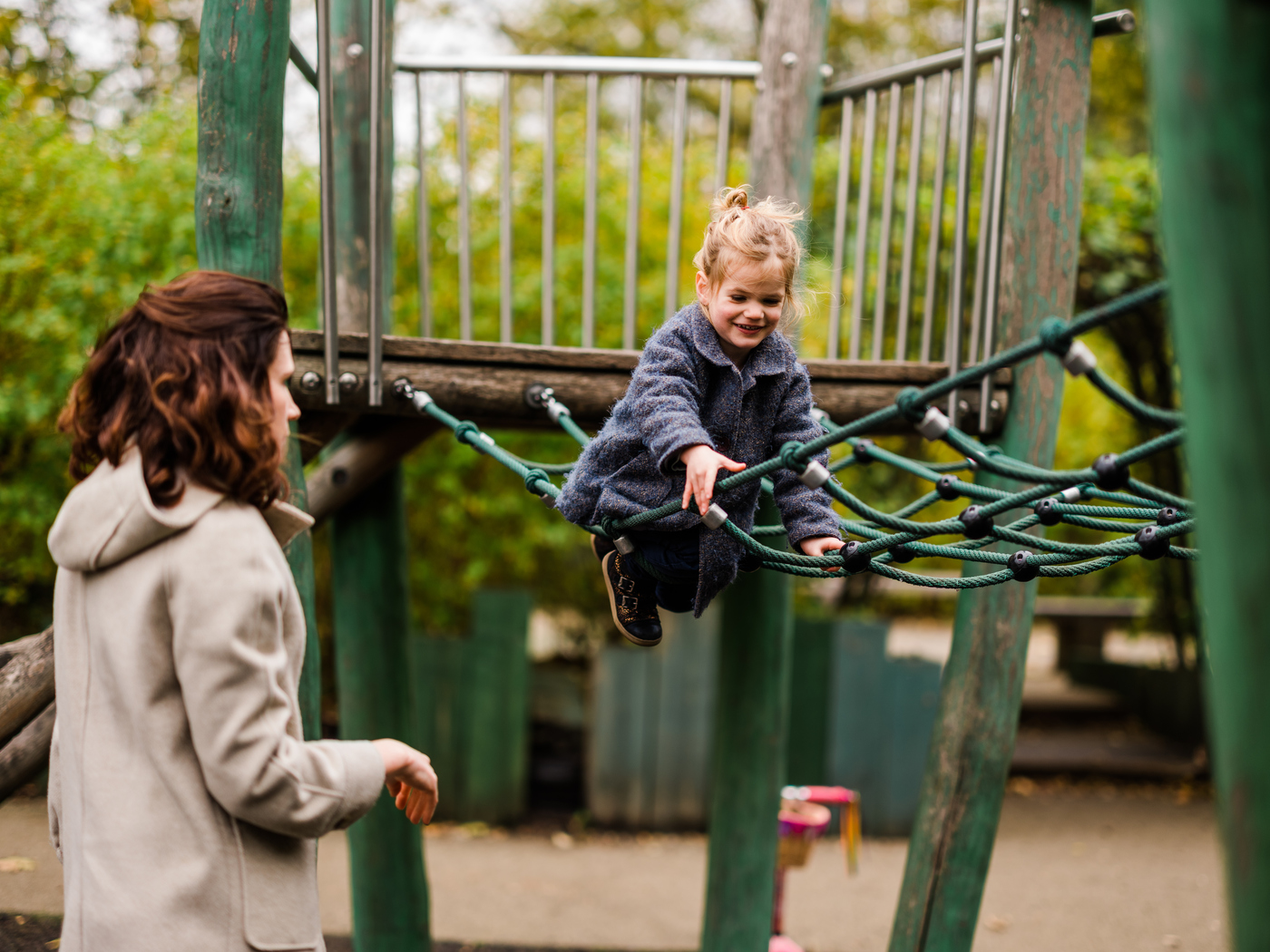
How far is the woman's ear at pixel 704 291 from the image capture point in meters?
2.03

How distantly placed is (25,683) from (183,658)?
144 cm

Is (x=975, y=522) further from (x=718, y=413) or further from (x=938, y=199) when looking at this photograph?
(x=938, y=199)

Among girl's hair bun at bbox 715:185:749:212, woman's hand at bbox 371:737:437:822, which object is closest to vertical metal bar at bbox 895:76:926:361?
girl's hair bun at bbox 715:185:749:212

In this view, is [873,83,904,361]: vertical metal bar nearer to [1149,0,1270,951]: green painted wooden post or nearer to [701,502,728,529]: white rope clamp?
[701,502,728,529]: white rope clamp

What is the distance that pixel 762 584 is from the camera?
3307mm

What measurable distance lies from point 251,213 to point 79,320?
234 centimetres

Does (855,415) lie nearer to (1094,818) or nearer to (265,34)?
(265,34)

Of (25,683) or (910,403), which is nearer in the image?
(910,403)

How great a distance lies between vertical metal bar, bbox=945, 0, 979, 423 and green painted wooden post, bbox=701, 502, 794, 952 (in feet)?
2.99

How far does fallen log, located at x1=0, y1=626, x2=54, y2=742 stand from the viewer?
225 cm

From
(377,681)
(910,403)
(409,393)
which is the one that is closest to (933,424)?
(910,403)

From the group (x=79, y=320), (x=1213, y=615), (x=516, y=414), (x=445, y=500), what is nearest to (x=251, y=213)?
(x=516, y=414)

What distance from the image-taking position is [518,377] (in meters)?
2.73

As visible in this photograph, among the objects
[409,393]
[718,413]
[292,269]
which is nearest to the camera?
[718,413]
